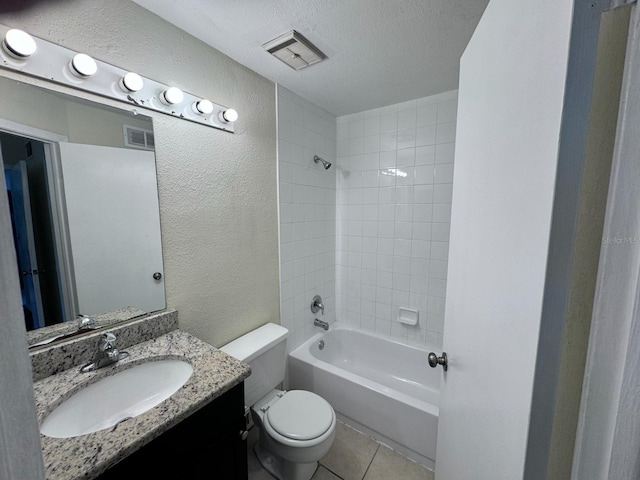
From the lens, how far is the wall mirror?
0.90m

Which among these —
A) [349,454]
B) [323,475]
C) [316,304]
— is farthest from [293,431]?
[316,304]

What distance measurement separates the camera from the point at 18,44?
2.74 feet

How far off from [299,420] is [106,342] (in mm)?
1002

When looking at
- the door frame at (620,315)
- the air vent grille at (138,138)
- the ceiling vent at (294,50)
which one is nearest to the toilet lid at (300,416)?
the door frame at (620,315)

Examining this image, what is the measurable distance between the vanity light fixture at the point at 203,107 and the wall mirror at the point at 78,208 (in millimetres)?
234

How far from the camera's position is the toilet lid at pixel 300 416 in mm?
1354

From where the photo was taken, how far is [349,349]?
8.40ft

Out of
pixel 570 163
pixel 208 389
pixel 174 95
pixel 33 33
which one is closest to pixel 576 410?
pixel 570 163

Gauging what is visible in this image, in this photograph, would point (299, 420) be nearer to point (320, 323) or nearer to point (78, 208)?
point (320, 323)

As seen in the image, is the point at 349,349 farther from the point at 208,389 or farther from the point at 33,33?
the point at 33,33

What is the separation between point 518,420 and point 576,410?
106 millimetres

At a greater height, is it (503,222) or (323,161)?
(323,161)

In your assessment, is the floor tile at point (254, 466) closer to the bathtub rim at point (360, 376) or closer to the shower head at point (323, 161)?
the bathtub rim at point (360, 376)

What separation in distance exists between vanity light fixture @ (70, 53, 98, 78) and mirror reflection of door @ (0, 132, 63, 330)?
294 mm
